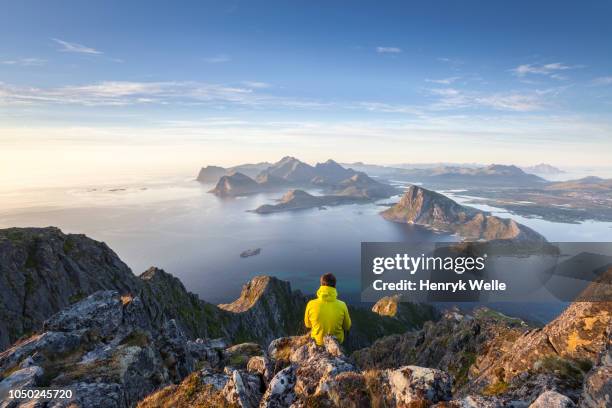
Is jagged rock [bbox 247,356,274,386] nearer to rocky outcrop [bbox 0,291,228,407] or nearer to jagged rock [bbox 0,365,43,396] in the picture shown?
rocky outcrop [bbox 0,291,228,407]

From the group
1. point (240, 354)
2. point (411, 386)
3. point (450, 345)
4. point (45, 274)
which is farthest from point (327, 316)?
point (45, 274)

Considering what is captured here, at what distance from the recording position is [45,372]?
1648cm

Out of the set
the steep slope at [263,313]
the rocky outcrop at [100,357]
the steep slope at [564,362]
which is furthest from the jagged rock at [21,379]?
the steep slope at [263,313]

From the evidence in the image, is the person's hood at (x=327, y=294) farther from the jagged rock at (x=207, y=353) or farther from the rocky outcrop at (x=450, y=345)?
the rocky outcrop at (x=450, y=345)

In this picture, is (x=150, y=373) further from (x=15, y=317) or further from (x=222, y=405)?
(x=15, y=317)

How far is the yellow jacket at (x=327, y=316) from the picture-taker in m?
15.2

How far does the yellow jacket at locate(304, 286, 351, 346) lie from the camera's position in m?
15.2

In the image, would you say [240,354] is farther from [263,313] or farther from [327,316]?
[263,313]

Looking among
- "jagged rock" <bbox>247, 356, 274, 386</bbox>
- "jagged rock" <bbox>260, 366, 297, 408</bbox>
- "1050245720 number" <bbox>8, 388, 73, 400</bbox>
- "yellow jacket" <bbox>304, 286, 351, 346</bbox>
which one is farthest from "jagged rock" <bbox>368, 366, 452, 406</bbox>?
"1050245720 number" <bbox>8, 388, 73, 400</bbox>

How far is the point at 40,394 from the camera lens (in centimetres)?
1418

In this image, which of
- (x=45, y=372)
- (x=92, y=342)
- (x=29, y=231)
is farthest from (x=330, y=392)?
(x=29, y=231)

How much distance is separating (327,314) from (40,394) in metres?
13.1

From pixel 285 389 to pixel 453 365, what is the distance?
42.4 meters

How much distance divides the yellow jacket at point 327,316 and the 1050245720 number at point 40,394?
10973 mm
